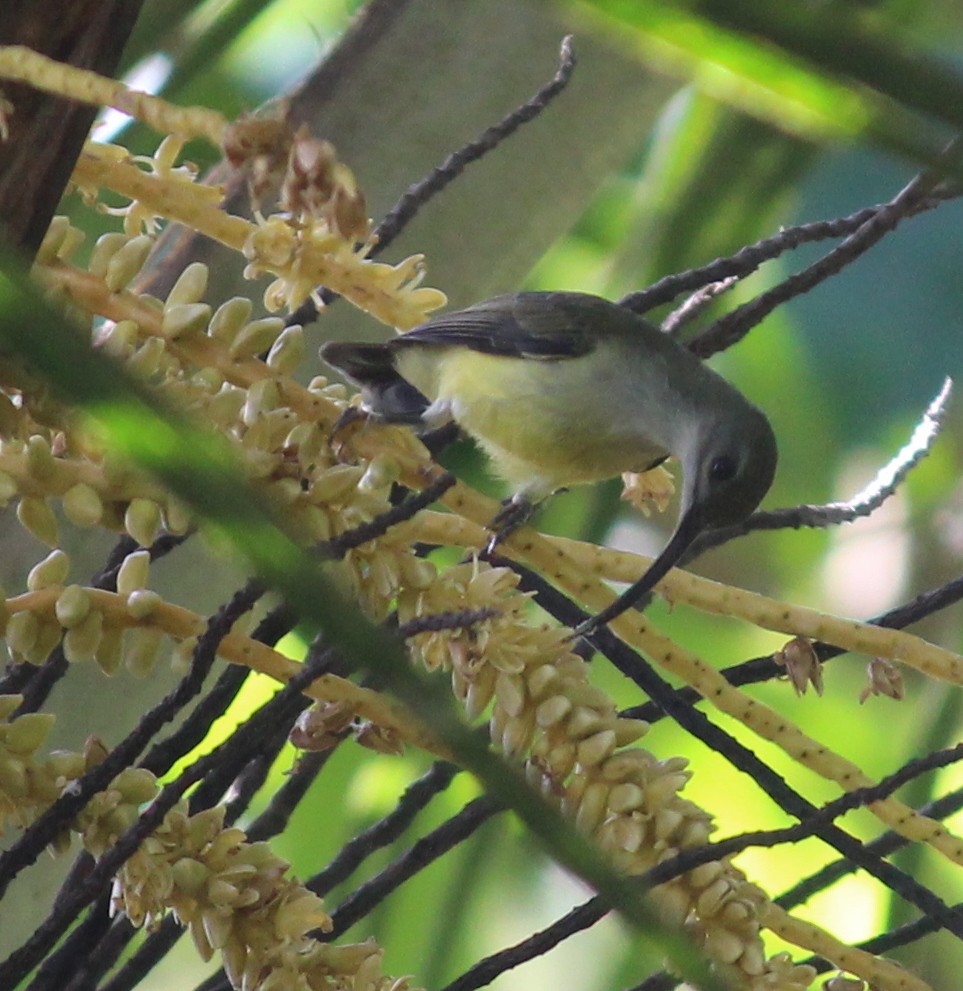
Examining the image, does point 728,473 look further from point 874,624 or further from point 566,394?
point 874,624

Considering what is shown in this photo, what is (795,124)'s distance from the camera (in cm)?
17

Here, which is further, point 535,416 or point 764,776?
point 535,416

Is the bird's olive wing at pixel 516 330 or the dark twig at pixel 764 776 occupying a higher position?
the bird's olive wing at pixel 516 330

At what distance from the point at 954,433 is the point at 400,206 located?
5.40 ft

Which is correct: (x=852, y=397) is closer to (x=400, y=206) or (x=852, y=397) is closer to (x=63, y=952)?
(x=400, y=206)

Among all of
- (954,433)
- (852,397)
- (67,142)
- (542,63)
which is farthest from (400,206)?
(954,433)

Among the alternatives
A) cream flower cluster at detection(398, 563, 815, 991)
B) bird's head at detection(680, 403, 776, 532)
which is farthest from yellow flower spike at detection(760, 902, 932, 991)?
bird's head at detection(680, 403, 776, 532)

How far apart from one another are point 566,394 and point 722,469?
0.72ft

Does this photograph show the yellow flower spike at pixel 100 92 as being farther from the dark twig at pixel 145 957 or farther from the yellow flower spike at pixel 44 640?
the dark twig at pixel 145 957

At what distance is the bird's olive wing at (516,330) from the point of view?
4.11 ft

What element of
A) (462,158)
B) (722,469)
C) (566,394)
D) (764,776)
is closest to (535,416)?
(566,394)

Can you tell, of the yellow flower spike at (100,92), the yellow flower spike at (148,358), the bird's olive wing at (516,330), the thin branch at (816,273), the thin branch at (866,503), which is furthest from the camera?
the bird's olive wing at (516,330)

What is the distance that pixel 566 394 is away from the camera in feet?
4.32

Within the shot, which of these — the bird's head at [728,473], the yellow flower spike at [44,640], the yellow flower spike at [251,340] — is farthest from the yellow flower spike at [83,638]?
the bird's head at [728,473]
